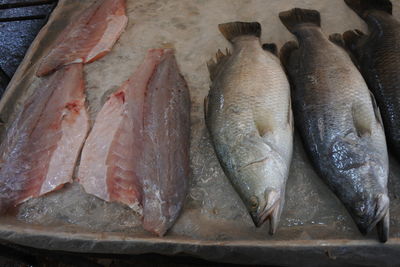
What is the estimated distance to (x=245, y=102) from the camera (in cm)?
218

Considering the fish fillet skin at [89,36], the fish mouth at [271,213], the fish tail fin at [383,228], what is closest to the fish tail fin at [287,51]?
the fish mouth at [271,213]

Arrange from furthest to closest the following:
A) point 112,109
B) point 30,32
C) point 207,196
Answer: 1. point 30,32
2. point 112,109
3. point 207,196

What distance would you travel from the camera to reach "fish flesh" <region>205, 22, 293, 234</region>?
1.86 meters

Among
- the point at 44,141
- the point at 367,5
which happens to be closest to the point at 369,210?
the point at 367,5

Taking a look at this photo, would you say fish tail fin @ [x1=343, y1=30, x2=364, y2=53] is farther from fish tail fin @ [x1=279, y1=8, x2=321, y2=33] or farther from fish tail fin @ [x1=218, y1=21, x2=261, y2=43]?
fish tail fin @ [x1=218, y1=21, x2=261, y2=43]

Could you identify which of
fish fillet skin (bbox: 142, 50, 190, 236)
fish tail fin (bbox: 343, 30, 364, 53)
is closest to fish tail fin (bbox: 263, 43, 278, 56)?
fish tail fin (bbox: 343, 30, 364, 53)

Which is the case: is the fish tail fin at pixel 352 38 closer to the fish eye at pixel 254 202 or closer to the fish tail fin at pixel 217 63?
the fish tail fin at pixel 217 63

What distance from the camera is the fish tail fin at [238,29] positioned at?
2724 millimetres

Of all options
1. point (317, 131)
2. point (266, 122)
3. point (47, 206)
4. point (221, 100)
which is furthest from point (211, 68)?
point (47, 206)

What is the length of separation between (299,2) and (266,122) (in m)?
1.55

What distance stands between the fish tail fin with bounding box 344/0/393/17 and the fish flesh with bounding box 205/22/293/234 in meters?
0.88

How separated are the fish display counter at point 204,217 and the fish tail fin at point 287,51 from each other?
170 millimetres

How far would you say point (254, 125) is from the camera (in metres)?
2.07

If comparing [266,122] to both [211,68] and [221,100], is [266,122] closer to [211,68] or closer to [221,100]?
[221,100]
